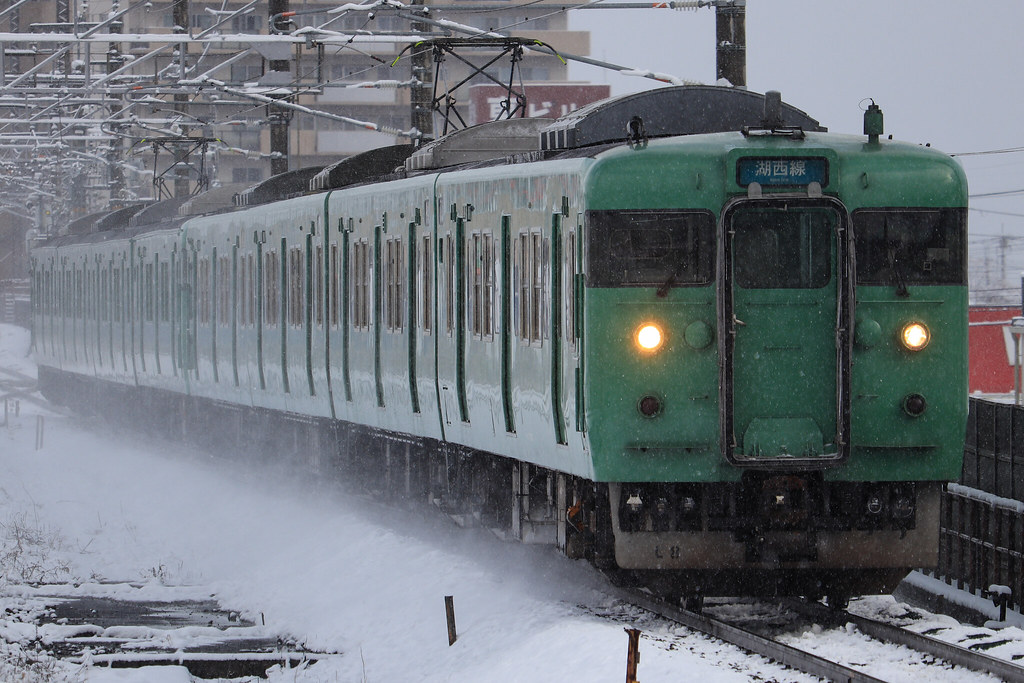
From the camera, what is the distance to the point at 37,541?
57.0 ft

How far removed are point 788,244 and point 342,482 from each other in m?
9.22

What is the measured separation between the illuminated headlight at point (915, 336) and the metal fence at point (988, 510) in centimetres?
221

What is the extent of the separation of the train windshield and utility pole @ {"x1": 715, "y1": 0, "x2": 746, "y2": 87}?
6334 millimetres

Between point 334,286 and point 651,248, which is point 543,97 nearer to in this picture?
point 334,286

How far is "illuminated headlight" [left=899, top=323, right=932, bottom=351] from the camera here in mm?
10789

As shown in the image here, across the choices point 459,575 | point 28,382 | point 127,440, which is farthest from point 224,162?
point 459,575

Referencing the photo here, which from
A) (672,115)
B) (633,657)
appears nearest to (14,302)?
(672,115)

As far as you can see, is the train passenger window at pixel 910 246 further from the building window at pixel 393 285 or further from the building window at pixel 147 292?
the building window at pixel 147 292

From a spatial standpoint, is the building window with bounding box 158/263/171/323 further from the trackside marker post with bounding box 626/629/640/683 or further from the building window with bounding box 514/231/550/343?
the trackside marker post with bounding box 626/629/640/683

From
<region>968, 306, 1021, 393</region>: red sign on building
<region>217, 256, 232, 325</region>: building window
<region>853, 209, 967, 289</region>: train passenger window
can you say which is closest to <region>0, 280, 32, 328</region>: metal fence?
<region>968, 306, 1021, 393</region>: red sign on building

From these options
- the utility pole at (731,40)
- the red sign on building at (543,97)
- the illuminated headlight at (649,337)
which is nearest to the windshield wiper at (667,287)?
the illuminated headlight at (649,337)

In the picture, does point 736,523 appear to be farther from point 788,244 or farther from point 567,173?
point 567,173

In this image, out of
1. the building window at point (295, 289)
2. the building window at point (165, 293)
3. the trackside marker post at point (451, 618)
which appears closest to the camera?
the trackside marker post at point (451, 618)

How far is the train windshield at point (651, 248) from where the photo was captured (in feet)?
35.3
